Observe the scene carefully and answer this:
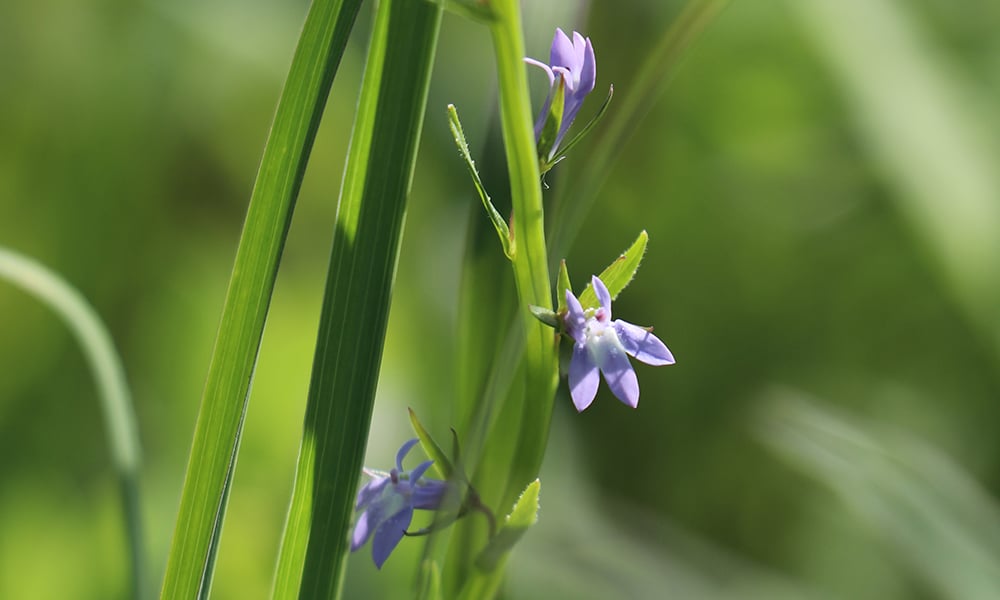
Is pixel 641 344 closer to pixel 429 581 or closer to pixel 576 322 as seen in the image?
pixel 576 322

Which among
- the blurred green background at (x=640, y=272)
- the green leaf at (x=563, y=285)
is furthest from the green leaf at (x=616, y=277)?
the blurred green background at (x=640, y=272)

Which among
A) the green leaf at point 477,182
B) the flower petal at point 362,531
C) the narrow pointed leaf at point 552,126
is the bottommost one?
the flower petal at point 362,531

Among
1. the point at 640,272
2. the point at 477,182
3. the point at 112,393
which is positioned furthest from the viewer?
the point at 640,272

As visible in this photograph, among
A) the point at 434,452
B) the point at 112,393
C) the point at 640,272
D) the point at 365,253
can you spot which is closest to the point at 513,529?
the point at 434,452

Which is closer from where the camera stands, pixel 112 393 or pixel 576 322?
pixel 576 322

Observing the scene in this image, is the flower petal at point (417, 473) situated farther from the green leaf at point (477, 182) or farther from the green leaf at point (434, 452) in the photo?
the green leaf at point (477, 182)
